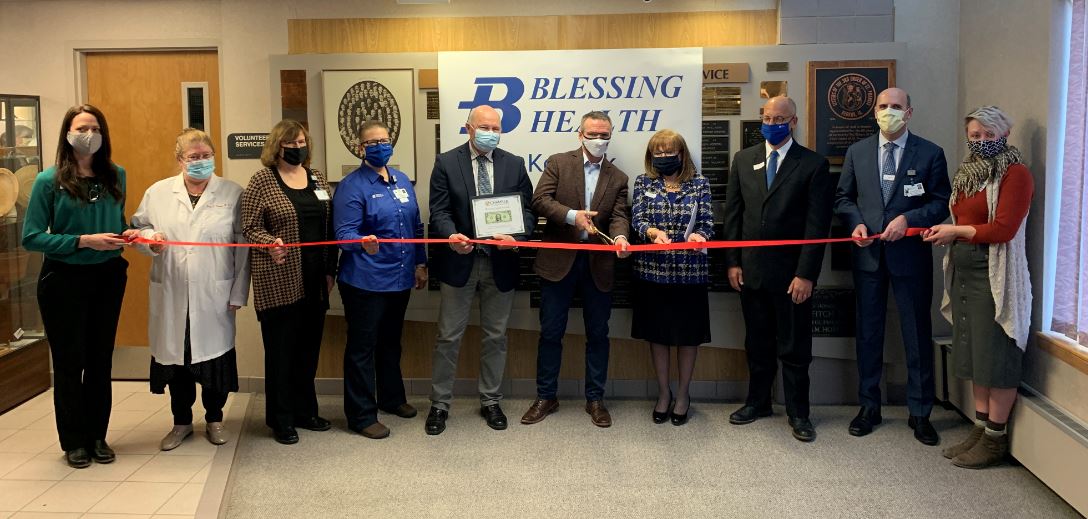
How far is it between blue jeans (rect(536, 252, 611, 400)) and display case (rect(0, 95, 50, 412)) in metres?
3.15

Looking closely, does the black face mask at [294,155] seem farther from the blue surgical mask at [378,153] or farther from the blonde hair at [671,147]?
the blonde hair at [671,147]

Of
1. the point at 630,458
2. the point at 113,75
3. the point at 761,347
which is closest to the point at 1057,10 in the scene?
the point at 761,347

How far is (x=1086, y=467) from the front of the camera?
3.48 meters

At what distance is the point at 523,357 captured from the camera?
5.44 metres

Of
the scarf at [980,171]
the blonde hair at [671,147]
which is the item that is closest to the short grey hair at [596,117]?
the blonde hair at [671,147]

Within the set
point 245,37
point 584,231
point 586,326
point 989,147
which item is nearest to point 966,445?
point 989,147

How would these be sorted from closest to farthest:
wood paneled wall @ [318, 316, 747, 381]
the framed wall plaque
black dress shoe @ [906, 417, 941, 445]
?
black dress shoe @ [906, 417, 941, 445] → the framed wall plaque → wood paneled wall @ [318, 316, 747, 381]

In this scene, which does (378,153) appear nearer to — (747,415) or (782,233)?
(782,233)

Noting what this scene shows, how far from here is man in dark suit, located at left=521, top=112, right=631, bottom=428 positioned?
4.70 meters

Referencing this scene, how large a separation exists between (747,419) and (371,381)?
6.78ft

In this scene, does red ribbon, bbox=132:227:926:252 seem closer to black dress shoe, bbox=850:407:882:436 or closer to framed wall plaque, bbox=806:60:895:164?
framed wall plaque, bbox=806:60:895:164

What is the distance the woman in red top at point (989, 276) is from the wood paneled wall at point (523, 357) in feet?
4.78

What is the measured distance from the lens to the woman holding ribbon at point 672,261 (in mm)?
4637

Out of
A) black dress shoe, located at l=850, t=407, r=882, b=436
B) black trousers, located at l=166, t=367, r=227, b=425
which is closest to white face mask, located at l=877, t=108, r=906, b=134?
black dress shoe, located at l=850, t=407, r=882, b=436
